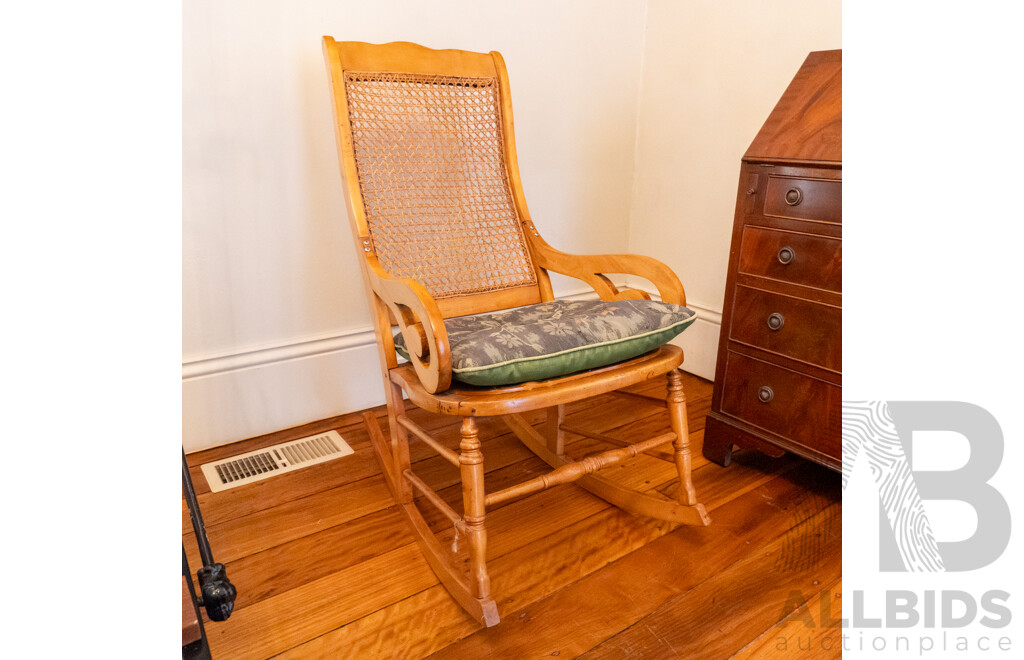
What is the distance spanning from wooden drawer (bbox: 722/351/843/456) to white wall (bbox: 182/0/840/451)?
63 centimetres

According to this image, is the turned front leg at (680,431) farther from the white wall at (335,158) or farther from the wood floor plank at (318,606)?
the white wall at (335,158)

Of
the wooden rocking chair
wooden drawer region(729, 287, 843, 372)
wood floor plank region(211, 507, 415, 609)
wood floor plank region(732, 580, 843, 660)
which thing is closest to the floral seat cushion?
the wooden rocking chair

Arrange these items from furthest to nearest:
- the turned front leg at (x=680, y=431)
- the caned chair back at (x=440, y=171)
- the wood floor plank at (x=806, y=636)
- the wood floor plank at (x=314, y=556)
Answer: the caned chair back at (x=440, y=171) → the turned front leg at (x=680, y=431) → the wood floor plank at (x=314, y=556) → the wood floor plank at (x=806, y=636)

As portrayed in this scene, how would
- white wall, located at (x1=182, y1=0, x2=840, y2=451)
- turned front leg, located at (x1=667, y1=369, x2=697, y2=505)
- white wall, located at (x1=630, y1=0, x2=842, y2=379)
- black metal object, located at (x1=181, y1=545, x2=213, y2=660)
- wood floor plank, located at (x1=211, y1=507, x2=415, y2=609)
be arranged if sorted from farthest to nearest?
white wall, located at (x1=630, y1=0, x2=842, y2=379)
white wall, located at (x1=182, y1=0, x2=840, y2=451)
turned front leg, located at (x1=667, y1=369, x2=697, y2=505)
wood floor plank, located at (x1=211, y1=507, x2=415, y2=609)
black metal object, located at (x1=181, y1=545, x2=213, y2=660)

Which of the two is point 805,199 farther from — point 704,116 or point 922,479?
point 704,116

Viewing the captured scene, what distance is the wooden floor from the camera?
1078mm

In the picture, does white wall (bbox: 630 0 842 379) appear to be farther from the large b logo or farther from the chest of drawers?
the large b logo

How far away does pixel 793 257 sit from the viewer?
4.56ft

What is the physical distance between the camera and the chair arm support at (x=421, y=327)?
42.1 inches

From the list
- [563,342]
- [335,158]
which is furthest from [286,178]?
[563,342]

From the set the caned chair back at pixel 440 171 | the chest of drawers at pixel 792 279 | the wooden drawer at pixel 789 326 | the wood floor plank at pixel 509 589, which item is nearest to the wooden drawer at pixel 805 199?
the chest of drawers at pixel 792 279

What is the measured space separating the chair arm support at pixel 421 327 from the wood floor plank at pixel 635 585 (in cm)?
42

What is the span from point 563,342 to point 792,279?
57 cm
